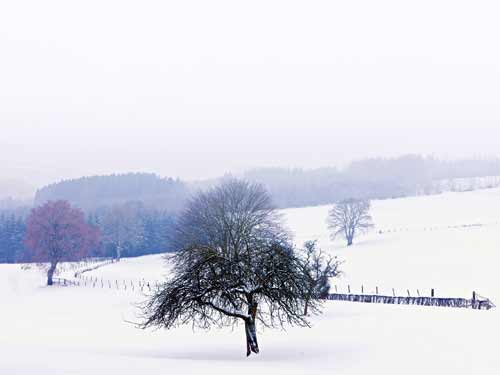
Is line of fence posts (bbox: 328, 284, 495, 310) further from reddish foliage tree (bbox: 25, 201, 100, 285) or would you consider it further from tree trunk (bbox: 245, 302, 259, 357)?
reddish foliage tree (bbox: 25, 201, 100, 285)

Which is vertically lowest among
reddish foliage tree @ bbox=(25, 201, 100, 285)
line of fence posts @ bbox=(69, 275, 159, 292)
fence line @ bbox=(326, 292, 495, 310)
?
line of fence posts @ bbox=(69, 275, 159, 292)

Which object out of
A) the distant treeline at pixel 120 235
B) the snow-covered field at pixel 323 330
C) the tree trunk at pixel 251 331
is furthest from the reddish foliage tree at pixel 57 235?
the tree trunk at pixel 251 331

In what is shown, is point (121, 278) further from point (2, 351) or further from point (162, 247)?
point (2, 351)

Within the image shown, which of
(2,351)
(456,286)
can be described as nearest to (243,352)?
(2,351)

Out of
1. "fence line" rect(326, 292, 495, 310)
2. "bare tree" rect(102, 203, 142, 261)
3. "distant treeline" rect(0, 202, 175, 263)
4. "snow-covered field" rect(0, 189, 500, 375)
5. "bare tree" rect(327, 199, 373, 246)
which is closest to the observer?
"snow-covered field" rect(0, 189, 500, 375)

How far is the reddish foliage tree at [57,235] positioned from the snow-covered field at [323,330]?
4.12 metres

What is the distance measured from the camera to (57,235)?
79.5 m

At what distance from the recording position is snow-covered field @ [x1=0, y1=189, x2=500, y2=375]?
873 inches

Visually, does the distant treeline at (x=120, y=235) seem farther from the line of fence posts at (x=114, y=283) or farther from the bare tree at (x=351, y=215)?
the bare tree at (x=351, y=215)

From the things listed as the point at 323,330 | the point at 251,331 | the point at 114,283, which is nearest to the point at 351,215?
the point at 114,283

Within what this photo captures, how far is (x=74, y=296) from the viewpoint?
65750mm

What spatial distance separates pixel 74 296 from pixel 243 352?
4167 centimetres

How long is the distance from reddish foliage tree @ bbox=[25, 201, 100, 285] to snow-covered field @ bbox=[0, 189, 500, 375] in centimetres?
412

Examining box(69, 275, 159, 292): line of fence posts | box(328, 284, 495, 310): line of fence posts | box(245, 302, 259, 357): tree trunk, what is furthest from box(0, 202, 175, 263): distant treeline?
box(245, 302, 259, 357): tree trunk
